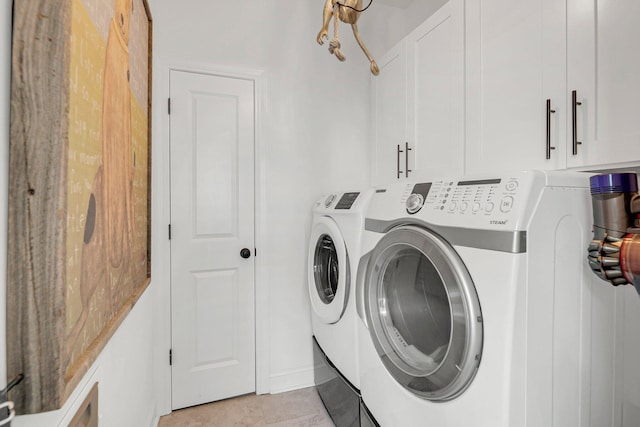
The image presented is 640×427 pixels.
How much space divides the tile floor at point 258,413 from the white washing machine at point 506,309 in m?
0.94

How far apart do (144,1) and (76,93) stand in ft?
3.73

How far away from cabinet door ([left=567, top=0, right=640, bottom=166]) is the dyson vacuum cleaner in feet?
0.88

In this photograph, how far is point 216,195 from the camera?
2051 mm

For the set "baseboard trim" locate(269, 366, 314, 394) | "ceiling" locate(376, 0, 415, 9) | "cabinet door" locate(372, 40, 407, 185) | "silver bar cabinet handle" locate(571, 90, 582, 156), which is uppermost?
"ceiling" locate(376, 0, 415, 9)

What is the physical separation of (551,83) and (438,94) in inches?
23.5

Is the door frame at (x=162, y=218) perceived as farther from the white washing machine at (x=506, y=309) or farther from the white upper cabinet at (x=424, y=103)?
the white washing machine at (x=506, y=309)

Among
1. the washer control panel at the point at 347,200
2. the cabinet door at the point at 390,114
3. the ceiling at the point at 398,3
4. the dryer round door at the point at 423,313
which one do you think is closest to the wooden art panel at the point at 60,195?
the dryer round door at the point at 423,313

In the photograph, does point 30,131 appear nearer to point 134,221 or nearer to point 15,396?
point 15,396

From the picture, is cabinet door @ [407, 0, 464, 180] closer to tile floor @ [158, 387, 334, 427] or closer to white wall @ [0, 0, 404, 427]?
white wall @ [0, 0, 404, 427]

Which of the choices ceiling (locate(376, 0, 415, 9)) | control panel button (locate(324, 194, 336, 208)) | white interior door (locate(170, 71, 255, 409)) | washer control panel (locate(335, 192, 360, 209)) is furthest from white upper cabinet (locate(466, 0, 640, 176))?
white interior door (locate(170, 71, 255, 409))

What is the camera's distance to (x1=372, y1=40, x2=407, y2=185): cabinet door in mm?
1987

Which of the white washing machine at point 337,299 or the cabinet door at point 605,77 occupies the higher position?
the cabinet door at point 605,77

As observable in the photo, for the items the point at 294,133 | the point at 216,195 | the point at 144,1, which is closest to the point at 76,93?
the point at 144,1

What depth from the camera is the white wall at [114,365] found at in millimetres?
500
